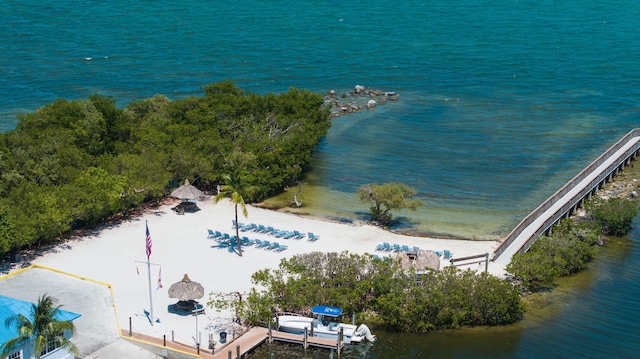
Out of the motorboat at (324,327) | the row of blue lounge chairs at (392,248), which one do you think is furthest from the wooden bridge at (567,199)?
the motorboat at (324,327)

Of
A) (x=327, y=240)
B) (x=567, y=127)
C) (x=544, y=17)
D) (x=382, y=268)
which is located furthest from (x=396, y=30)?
(x=382, y=268)

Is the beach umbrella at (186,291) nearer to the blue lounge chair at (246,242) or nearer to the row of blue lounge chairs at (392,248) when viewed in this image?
the blue lounge chair at (246,242)

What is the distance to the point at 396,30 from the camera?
152 meters

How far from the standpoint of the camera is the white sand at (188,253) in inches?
1988

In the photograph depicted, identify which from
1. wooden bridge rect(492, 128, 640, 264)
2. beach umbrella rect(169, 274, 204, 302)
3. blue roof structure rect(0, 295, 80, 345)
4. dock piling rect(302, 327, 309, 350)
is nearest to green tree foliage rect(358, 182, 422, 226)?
wooden bridge rect(492, 128, 640, 264)

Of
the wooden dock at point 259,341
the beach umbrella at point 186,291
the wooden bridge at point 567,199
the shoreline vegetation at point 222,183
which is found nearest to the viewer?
the wooden dock at point 259,341

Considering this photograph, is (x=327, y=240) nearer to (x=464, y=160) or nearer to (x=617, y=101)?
(x=464, y=160)

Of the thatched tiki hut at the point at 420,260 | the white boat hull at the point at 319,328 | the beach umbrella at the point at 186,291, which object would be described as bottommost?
the white boat hull at the point at 319,328

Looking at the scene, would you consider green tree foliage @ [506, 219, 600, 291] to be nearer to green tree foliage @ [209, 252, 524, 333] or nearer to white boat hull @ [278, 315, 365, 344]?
green tree foliage @ [209, 252, 524, 333]

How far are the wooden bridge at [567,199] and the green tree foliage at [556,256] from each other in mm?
1298

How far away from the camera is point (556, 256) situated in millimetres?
58156

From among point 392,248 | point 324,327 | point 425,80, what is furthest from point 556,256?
point 425,80

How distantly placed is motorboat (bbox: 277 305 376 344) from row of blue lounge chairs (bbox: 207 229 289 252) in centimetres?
1087

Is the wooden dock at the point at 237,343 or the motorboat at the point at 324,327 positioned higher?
the motorboat at the point at 324,327
